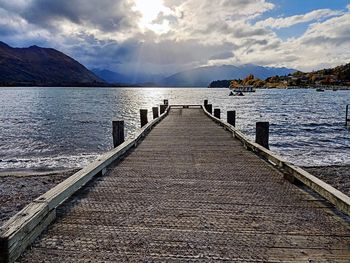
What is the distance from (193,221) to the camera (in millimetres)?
3855

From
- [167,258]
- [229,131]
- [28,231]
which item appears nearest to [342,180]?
[229,131]

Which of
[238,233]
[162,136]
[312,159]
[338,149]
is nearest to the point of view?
[238,233]

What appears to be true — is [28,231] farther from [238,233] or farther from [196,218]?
[238,233]

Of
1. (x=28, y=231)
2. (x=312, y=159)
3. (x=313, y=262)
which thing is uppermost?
(x=28, y=231)

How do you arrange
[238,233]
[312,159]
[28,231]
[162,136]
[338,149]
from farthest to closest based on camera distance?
1. [338,149]
2. [312,159]
3. [162,136]
4. [238,233]
5. [28,231]

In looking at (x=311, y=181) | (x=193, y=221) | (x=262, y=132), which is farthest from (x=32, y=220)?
(x=262, y=132)

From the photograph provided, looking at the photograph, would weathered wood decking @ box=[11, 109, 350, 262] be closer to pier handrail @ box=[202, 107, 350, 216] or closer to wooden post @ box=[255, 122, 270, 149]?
pier handrail @ box=[202, 107, 350, 216]

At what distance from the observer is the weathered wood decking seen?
309 centimetres

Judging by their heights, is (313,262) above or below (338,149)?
above

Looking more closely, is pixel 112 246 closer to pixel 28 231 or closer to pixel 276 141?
pixel 28 231

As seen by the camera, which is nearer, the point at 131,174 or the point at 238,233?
the point at 238,233

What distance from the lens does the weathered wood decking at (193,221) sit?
3.09 metres

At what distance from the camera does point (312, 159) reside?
1748 cm

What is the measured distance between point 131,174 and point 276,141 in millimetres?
19732
